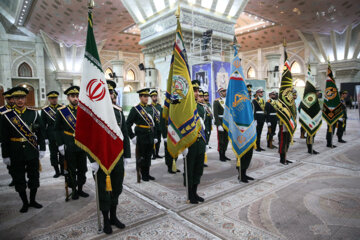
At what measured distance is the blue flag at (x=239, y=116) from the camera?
436 cm

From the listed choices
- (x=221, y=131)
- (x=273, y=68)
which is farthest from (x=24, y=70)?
(x=273, y=68)

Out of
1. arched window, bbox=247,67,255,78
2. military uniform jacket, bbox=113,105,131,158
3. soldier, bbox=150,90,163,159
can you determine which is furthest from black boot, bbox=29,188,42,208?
arched window, bbox=247,67,255,78

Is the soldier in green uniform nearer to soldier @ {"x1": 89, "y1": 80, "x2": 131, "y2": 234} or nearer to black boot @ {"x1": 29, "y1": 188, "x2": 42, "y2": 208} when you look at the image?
soldier @ {"x1": 89, "y1": 80, "x2": 131, "y2": 234}

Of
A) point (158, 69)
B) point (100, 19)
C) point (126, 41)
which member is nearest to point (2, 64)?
point (100, 19)

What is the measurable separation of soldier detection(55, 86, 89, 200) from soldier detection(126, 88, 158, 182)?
1.05m

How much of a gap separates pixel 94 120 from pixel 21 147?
163cm

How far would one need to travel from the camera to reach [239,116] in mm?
4410

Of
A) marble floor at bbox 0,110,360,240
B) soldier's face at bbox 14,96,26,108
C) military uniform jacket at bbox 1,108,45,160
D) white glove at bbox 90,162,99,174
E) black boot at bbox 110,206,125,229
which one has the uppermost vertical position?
soldier's face at bbox 14,96,26,108

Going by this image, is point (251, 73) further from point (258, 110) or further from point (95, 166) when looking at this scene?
point (95, 166)

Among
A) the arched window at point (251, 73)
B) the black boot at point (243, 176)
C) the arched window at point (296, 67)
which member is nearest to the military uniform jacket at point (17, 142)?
the black boot at point (243, 176)

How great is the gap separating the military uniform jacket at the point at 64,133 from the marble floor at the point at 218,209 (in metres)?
0.90

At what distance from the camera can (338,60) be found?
20.9 metres

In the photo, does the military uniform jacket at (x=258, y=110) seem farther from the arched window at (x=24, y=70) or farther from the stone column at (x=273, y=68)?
the arched window at (x=24, y=70)

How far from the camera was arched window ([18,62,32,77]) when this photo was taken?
20.6 m
